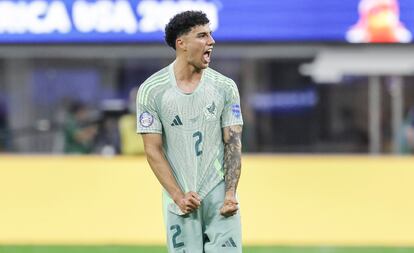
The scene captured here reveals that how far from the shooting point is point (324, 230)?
40.9ft

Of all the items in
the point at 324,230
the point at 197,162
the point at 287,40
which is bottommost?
the point at 324,230

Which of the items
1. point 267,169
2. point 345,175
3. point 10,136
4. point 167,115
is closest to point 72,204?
point 267,169

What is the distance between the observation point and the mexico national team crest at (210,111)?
254 inches

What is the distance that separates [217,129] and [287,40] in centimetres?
1450

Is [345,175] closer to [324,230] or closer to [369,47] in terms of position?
[324,230]

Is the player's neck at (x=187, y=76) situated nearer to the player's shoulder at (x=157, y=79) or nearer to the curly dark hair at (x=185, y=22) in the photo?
the player's shoulder at (x=157, y=79)

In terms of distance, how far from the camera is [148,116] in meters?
6.50

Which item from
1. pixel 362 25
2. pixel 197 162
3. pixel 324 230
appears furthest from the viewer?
pixel 362 25

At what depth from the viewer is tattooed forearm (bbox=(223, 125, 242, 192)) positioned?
6.50 m

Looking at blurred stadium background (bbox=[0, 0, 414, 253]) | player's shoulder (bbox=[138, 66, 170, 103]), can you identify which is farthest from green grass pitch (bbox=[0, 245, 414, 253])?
player's shoulder (bbox=[138, 66, 170, 103])

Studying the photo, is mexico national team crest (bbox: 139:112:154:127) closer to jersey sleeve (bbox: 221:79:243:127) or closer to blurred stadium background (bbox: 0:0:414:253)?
jersey sleeve (bbox: 221:79:243:127)

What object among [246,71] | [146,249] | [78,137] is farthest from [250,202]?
[246,71]

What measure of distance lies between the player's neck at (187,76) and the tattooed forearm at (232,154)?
32cm

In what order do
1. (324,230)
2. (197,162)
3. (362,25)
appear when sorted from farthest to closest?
(362,25) → (324,230) → (197,162)
